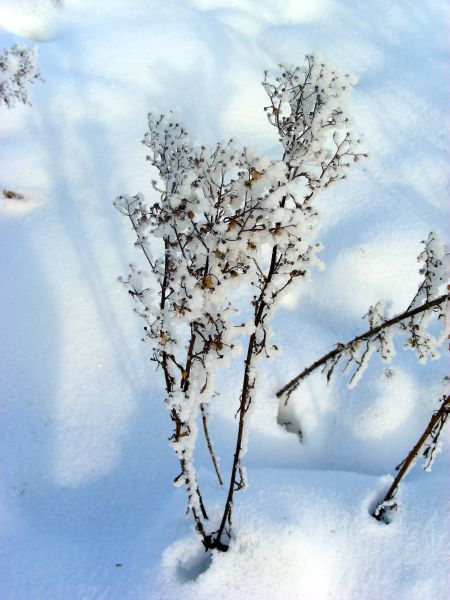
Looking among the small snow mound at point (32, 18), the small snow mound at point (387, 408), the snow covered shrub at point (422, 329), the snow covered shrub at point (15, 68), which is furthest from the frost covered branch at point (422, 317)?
the small snow mound at point (32, 18)

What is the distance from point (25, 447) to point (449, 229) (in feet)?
11.6

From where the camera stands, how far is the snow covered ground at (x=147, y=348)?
7.23ft

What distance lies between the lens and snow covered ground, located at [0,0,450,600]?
7.23 feet

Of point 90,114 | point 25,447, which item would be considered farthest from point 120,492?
point 90,114

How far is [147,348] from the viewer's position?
123 inches

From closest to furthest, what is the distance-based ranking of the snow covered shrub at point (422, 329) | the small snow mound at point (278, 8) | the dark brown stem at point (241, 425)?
the dark brown stem at point (241, 425)
the snow covered shrub at point (422, 329)
the small snow mound at point (278, 8)

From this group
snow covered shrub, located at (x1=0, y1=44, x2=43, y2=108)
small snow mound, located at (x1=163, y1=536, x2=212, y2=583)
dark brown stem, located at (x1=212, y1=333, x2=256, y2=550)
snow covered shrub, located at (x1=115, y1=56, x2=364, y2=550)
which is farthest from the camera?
snow covered shrub, located at (x1=0, y1=44, x2=43, y2=108)

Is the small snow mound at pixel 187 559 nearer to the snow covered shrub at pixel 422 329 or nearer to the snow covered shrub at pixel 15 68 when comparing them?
the snow covered shrub at pixel 422 329

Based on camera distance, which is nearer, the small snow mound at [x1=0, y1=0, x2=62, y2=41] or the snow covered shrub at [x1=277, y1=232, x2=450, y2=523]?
the snow covered shrub at [x1=277, y1=232, x2=450, y2=523]

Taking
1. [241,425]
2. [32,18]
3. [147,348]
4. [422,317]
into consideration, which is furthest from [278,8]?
[241,425]

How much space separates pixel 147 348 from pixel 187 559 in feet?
4.45

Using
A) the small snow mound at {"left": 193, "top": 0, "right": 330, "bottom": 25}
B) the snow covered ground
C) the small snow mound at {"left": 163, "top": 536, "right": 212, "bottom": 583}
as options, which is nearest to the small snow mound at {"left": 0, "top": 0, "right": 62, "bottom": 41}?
the snow covered ground

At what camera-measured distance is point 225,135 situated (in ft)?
14.4

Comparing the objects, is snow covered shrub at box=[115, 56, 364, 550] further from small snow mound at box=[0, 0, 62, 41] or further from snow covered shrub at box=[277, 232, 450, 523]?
small snow mound at box=[0, 0, 62, 41]
